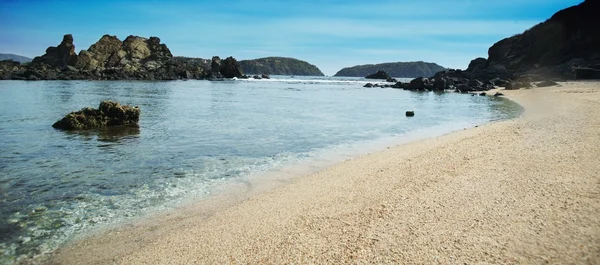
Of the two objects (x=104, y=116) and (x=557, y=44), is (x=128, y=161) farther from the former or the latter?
(x=557, y=44)

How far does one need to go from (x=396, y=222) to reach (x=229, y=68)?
154414 mm

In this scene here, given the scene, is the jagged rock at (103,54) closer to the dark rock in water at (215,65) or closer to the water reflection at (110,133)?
the dark rock in water at (215,65)

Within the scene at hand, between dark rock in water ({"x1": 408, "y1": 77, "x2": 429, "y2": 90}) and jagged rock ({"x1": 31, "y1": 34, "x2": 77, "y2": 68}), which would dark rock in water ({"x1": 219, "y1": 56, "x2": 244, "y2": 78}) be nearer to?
jagged rock ({"x1": 31, "y1": 34, "x2": 77, "y2": 68})

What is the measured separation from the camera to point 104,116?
63.0 ft

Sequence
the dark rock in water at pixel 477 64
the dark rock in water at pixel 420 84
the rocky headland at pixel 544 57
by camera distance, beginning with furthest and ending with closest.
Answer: the dark rock in water at pixel 477 64 → the dark rock in water at pixel 420 84 → the rocky headland at pixel 544 57

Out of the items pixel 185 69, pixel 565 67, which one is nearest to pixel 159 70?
pixel 185 69

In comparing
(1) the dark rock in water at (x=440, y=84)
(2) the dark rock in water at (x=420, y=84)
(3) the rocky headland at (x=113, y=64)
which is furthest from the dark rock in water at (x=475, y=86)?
(3) the rocky headland at (x=113, y=64)

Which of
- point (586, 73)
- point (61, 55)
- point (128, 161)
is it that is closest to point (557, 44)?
point (586, 73)

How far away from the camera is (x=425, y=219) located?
5.84 meters

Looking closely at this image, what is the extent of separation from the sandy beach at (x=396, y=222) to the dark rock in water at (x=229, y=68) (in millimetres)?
150263

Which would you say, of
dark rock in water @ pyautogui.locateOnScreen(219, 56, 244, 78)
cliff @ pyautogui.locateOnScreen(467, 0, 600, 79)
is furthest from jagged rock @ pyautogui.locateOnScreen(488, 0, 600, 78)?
dark rock in water @ pyautogui.locateOnScreen(219, 56, 244, 78)

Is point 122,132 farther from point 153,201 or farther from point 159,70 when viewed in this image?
point 159,70

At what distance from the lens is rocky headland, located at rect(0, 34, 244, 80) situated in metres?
93.1

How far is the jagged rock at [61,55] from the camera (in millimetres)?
108438
